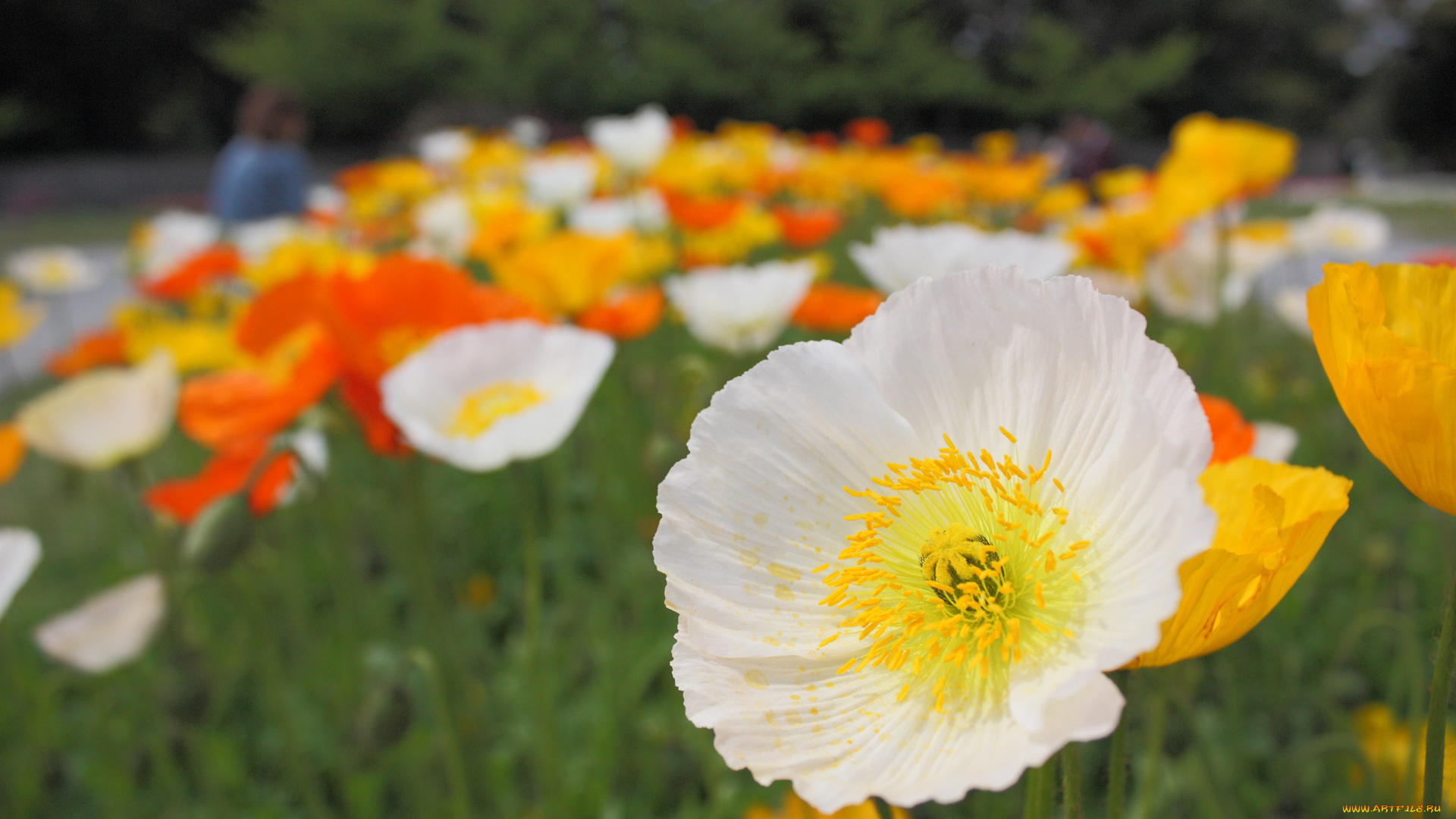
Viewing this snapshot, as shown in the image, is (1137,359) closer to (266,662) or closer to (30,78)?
(266,662)

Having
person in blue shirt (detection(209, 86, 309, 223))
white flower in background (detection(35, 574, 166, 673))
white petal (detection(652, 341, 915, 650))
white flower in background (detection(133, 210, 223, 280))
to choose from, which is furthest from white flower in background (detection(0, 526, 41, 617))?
person in blue shirt (detection(209, 86, 309, 223))

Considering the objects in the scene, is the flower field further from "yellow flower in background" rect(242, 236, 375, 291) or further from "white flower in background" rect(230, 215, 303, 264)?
"yellow flower in background" rect(242, 236, 375, 291)

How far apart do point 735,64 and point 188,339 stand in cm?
1003

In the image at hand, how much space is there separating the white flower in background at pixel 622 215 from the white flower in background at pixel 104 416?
762 mm

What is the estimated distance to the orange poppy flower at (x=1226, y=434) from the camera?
1.71 feet

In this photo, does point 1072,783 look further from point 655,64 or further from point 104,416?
point 655,64

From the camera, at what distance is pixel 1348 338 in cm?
35

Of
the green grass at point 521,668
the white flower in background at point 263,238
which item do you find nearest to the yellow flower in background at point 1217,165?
the green grass at point 521,668

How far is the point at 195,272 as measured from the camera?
217 cm

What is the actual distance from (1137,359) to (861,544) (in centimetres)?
13

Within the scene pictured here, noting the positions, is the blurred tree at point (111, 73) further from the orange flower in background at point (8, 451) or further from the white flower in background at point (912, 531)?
the white flower in background at point (912, 531)

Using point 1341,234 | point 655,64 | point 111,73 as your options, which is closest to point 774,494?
point 1341,234

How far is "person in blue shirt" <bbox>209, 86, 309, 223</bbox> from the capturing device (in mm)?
4359

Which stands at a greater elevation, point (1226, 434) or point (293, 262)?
point (1226, 434)
